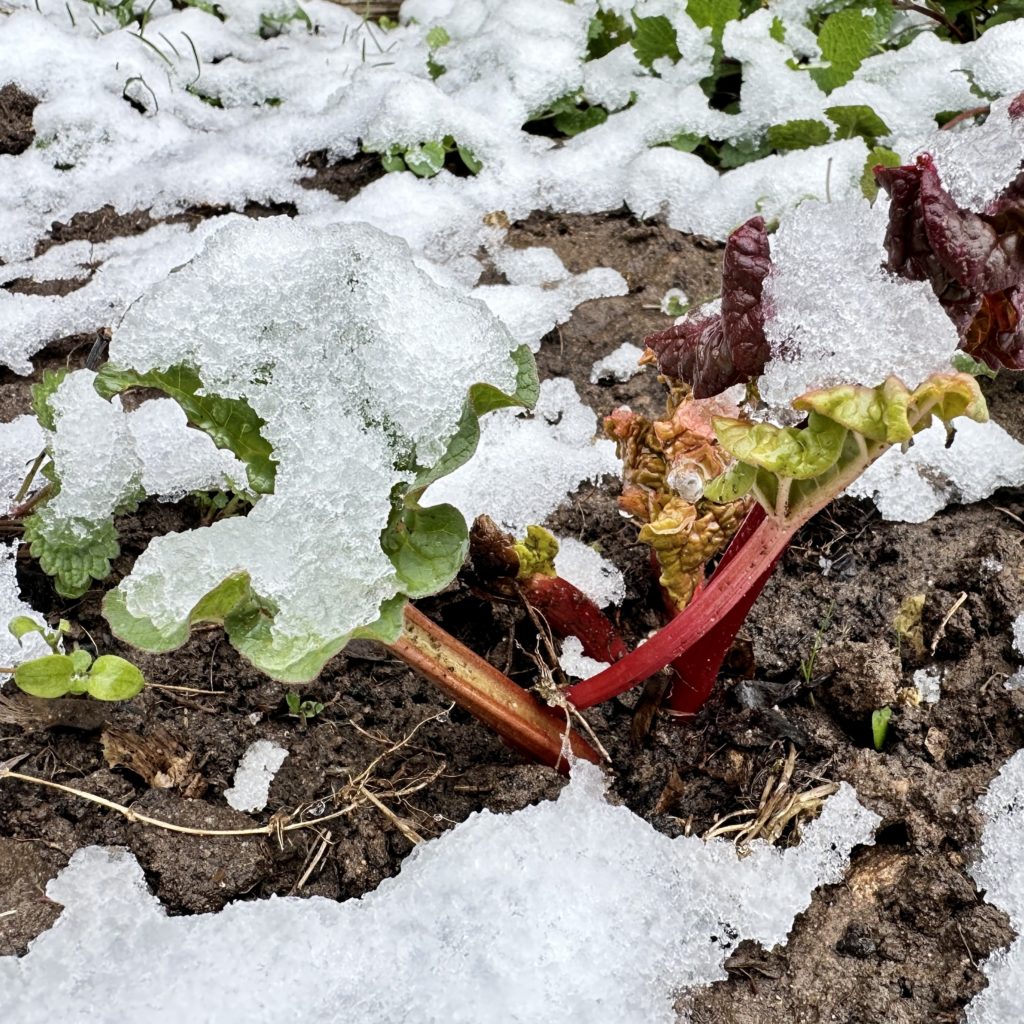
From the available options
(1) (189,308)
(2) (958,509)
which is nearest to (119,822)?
(1) (189,308)

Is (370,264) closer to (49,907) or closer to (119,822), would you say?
(119,822)

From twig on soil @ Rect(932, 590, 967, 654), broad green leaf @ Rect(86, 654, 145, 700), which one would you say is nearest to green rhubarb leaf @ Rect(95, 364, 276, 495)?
broad green leaf @ Rect(86, 654, 145, 700)

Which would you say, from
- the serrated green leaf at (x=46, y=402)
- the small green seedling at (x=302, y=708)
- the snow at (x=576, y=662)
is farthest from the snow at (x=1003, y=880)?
the serrated green leaf at (x=46, y=402)

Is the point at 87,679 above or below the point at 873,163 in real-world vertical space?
below

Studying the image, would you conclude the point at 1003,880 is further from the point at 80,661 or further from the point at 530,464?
the point at 80,661

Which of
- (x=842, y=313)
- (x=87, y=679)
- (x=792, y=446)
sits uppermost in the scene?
(x=842, y=313)

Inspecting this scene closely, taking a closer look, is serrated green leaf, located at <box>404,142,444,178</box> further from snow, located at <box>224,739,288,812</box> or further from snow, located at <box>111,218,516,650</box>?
snow, located at <box>224,739,288,812</box>

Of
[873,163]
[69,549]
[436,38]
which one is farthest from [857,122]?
[69,549]
